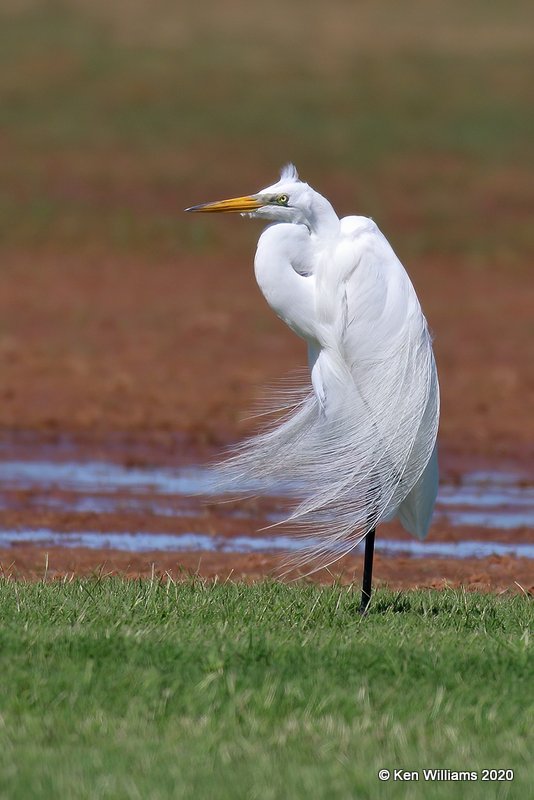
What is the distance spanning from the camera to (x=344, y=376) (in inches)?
239

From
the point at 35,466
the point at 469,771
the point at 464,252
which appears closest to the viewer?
the point at 469,771

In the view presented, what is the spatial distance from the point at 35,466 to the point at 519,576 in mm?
4104

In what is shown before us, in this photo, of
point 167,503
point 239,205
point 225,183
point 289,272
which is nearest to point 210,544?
point 167,503

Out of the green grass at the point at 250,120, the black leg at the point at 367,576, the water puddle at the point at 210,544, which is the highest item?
the green grass at the point at 250,120

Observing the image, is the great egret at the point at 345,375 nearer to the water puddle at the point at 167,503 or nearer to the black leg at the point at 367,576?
the black leg at the point at 367,576

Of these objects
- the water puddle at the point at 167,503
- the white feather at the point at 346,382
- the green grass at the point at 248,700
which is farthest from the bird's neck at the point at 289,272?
the water puddle at the point at 167,503

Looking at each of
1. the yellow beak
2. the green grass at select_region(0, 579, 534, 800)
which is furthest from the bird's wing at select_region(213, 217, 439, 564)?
the green grass at select_region(0, 579, 534, 800)

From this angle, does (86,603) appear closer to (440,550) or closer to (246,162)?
(440,550)

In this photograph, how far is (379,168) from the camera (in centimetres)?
2745

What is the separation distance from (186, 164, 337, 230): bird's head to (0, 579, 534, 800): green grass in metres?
1.45

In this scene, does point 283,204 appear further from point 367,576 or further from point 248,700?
point 248,700

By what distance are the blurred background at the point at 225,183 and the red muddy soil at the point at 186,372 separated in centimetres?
5

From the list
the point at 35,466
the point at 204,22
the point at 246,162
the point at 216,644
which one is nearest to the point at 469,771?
the point at 216,644

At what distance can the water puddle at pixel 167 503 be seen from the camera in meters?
8.52
